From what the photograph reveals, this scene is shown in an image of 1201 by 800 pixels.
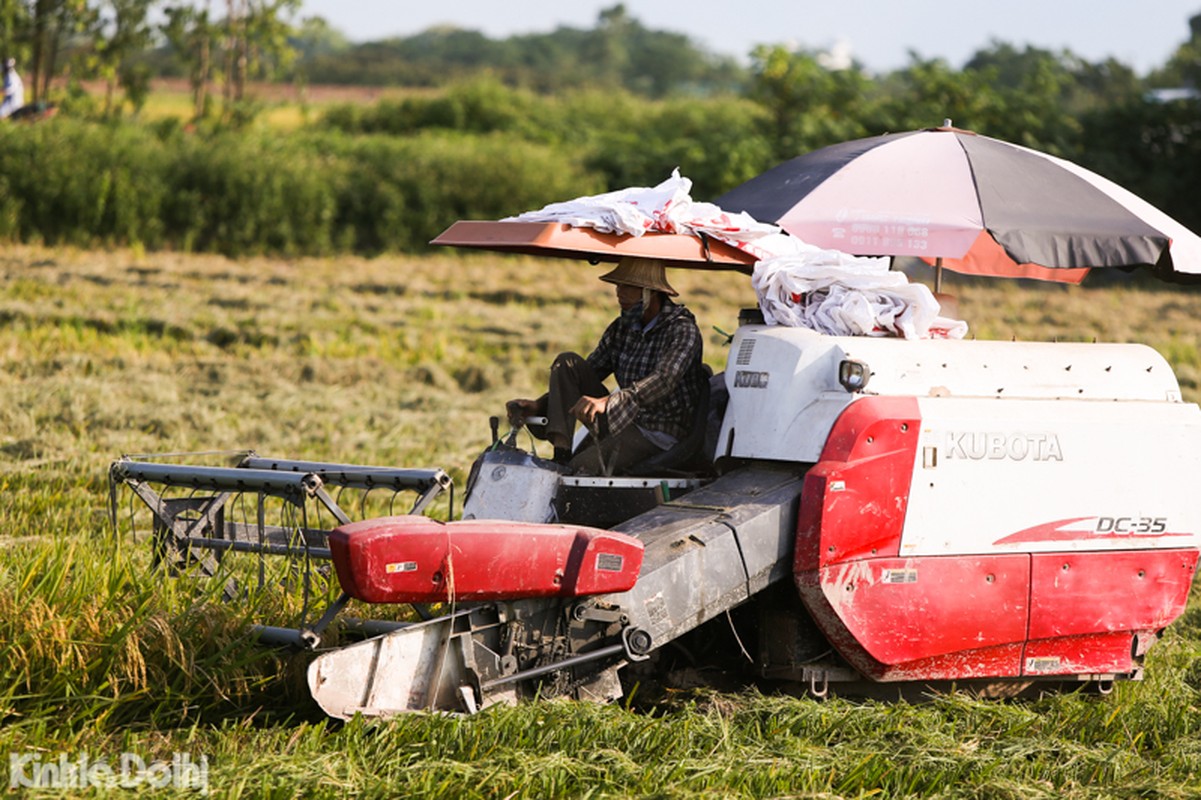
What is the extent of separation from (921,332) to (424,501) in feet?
6.78

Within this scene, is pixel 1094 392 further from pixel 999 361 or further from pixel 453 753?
pixel 453 753

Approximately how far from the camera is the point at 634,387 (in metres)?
5.90

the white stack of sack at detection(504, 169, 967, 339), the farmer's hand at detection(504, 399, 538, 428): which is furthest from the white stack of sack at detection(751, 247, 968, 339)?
the farmer's hand at detection(504, 399, 538, 428)

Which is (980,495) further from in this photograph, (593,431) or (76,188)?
(76,188)

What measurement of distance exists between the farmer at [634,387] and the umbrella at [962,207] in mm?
747

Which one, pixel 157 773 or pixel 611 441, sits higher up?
pixel 611 441

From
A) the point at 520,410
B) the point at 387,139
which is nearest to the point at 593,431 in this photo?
the point at 520,410

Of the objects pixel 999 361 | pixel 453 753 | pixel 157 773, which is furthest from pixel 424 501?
pixel 999 361

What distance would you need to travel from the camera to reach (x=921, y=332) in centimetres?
599

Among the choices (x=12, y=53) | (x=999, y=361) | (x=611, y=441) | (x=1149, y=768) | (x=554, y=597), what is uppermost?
(x=12, y=53)

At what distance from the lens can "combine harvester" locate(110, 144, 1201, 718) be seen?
506cm

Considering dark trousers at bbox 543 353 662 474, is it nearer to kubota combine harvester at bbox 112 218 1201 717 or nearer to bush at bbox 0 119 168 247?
kubota combine harvester at bbox 112 218 1201 717

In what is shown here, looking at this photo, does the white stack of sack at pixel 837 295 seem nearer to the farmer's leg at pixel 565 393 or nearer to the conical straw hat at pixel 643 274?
the conical straw hat at pixel 643 274

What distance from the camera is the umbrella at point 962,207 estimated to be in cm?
628
